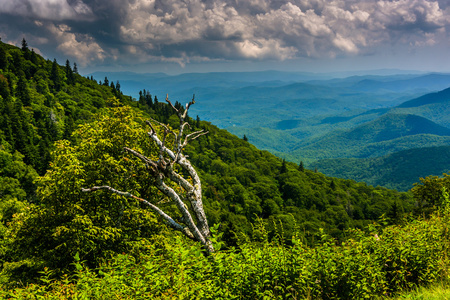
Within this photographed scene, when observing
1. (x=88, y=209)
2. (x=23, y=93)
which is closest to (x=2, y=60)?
(x=23, y=93)

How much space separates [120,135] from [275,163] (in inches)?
4780

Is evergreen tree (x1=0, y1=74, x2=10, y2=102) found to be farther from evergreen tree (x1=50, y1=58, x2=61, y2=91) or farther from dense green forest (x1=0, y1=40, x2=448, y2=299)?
dense green forest (x1=0, y1=40, x2=448, y2=299)

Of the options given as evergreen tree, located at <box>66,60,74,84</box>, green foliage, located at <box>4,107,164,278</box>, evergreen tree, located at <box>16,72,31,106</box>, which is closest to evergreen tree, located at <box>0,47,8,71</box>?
evergreen tree, located at <box>16,72,31,106</box>

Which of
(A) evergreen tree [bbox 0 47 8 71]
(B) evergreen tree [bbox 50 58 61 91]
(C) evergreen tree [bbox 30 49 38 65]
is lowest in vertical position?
(B) evergreen tree [bbox 50 58 61 91]

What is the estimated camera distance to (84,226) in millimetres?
11898

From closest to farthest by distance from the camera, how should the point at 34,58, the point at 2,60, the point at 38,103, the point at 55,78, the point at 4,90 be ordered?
the point at 4,90, the point at 38,103, the point at 2,60, the point at 55,78, the point at 34,58

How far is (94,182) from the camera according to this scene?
13.2 m

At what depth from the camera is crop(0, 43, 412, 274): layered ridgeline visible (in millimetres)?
12641

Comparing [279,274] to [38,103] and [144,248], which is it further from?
[38,103]

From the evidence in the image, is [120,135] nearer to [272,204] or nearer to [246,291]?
[246,291]

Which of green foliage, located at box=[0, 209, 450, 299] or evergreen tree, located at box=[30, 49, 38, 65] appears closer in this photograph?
green foliage, located at box=[0, 209, 450, 299]

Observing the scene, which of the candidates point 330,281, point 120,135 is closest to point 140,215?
point 120,135

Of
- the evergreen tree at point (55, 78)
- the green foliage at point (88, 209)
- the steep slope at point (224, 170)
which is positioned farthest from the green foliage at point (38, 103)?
the green foliage at point (88, 209)

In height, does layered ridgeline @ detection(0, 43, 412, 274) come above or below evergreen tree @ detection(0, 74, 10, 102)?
below
